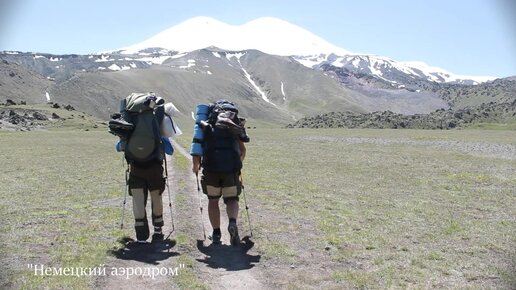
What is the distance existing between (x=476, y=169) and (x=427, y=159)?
7.73 m

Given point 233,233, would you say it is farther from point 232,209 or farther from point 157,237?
point 157,237

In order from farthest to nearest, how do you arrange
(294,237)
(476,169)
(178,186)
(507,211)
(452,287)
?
(476,169), (178,186), (507,211), (294,237), (452,287)

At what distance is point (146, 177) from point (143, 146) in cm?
82

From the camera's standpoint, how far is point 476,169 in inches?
1316

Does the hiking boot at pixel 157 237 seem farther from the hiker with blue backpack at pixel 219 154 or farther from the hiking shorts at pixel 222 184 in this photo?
the hiking shorts at pixel 222 184

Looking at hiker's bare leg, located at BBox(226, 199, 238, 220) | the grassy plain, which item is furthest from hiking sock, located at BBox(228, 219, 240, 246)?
the grassy plain

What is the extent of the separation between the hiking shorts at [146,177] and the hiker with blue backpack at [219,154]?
99 cm

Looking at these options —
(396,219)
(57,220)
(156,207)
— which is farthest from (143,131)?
(396,219)

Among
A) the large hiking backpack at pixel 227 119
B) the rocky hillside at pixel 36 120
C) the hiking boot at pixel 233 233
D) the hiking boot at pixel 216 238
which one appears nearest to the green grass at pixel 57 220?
the hiking boot at pixel 216 238

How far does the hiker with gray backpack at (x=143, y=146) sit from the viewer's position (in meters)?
11.9

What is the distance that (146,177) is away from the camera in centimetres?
1218

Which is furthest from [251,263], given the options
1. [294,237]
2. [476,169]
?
[476,169]

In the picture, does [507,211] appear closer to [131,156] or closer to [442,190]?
[442,190]

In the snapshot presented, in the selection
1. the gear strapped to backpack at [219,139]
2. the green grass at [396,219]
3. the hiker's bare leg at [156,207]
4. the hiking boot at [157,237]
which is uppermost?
the gear strapped to backpack at [219,139]
